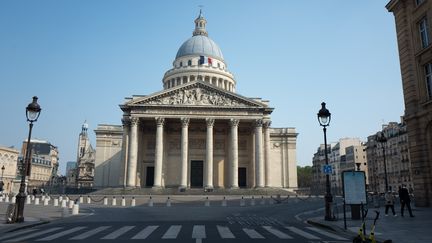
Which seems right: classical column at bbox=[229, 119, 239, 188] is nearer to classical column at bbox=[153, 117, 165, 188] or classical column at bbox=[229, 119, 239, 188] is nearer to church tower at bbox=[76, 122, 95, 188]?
classical column at bbox=[153, 117, 165, 188]

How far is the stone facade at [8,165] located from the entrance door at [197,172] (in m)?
59.0

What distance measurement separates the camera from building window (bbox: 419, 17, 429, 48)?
24.4 metres

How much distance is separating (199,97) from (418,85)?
36272mm

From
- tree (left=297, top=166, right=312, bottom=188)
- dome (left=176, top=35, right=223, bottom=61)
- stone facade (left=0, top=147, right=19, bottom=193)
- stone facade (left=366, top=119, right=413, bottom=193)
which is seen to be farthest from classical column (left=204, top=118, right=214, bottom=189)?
tree (left=297, top=166, right=312, bottom=188)

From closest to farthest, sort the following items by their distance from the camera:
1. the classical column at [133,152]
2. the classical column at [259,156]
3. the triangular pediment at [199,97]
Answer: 1. the classical column at [133,152]
2. the classical column at [259,156]
3. the triangular pediment at [199,97]

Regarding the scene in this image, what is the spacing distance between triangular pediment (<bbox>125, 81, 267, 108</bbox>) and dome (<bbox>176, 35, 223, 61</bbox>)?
28.4m

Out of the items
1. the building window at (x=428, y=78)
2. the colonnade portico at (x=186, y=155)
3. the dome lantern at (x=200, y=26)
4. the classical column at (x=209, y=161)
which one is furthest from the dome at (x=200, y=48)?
the building window at (x=428, y=78)

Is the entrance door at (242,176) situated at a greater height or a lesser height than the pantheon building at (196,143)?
lesser

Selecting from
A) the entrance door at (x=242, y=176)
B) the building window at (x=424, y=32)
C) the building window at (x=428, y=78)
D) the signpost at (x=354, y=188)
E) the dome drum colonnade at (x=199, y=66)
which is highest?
the dome drum colonnade at (x=199, y=66)

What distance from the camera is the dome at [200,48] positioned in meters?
84.8

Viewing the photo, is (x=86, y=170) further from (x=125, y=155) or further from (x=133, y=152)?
(x=133, y=152)

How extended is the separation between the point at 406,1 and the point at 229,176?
121 ft

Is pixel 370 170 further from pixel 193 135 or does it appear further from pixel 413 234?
pixel 413 234

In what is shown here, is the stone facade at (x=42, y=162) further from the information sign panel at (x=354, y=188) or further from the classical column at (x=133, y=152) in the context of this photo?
the information sign panel at (x=354, y=188)
